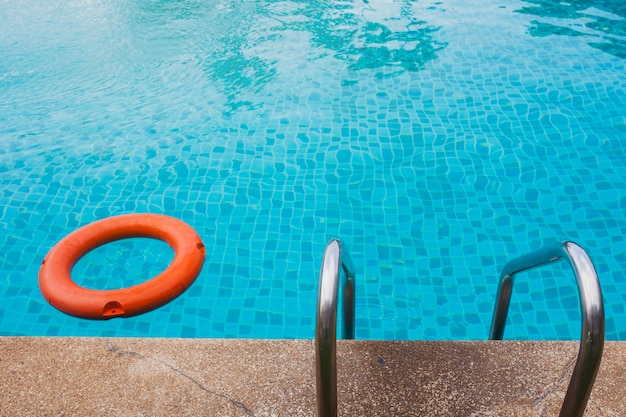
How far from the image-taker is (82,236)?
3.78m

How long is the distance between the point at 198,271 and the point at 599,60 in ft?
18.2

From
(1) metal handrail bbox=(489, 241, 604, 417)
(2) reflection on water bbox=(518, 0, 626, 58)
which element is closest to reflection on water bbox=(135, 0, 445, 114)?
(2) reflection on water bbox=(518, 0, 626, 58)

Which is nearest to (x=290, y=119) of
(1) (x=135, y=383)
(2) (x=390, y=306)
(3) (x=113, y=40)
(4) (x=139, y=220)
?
(4) (x=139, y=220)

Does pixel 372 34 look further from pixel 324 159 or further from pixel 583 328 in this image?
pixel 583 328

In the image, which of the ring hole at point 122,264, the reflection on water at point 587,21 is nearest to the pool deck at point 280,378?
the ring hole at point 122,264

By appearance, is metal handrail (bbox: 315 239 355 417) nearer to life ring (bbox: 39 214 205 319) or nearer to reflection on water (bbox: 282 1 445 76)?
life ring (bbox: 39 214 205 319)

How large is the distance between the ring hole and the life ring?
154 mm

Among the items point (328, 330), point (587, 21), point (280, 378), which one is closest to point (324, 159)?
point (280, 378)

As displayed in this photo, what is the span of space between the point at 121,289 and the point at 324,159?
2283 millimetres

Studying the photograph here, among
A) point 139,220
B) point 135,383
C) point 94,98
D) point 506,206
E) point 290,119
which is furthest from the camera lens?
point 94,98

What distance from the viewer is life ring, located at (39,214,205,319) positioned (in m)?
3.26

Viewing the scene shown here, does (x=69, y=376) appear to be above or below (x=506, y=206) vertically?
above

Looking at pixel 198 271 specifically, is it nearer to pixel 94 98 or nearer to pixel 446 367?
pixel 446 367

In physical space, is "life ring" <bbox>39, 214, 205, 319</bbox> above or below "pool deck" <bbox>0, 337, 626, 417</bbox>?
below
